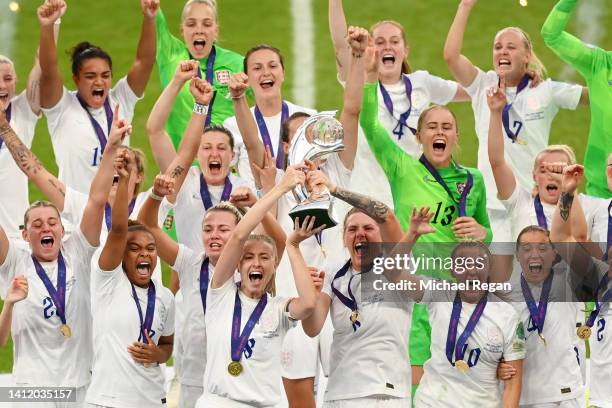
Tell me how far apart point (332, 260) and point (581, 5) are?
7.70 meters

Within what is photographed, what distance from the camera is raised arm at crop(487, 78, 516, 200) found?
423 inches

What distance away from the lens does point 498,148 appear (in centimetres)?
1098

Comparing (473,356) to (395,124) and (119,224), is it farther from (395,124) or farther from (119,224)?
(395,124)

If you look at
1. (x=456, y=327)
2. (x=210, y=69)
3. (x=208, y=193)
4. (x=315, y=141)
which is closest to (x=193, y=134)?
(x=208, y=193)

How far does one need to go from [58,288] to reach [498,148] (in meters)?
3.12

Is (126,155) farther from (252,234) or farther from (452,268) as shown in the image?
(452,268)

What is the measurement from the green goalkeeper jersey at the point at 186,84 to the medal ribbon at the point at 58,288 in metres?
2.38

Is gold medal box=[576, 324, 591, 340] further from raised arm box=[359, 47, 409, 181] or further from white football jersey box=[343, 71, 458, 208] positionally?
white football jersey box=[343, 71, 458, 208]

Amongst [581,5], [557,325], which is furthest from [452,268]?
[581,5]

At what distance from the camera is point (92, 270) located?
10164 millimetres

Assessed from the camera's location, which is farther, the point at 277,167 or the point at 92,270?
the point at 277,167

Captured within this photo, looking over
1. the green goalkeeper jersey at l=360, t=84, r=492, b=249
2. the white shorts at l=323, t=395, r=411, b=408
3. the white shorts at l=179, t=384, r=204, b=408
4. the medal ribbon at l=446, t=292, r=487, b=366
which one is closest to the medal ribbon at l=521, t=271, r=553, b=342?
the medal ribbon at l=446, t=292, r=487, b=366

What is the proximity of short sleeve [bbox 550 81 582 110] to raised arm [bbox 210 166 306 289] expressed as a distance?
137 inches

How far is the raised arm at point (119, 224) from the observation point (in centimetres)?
974
